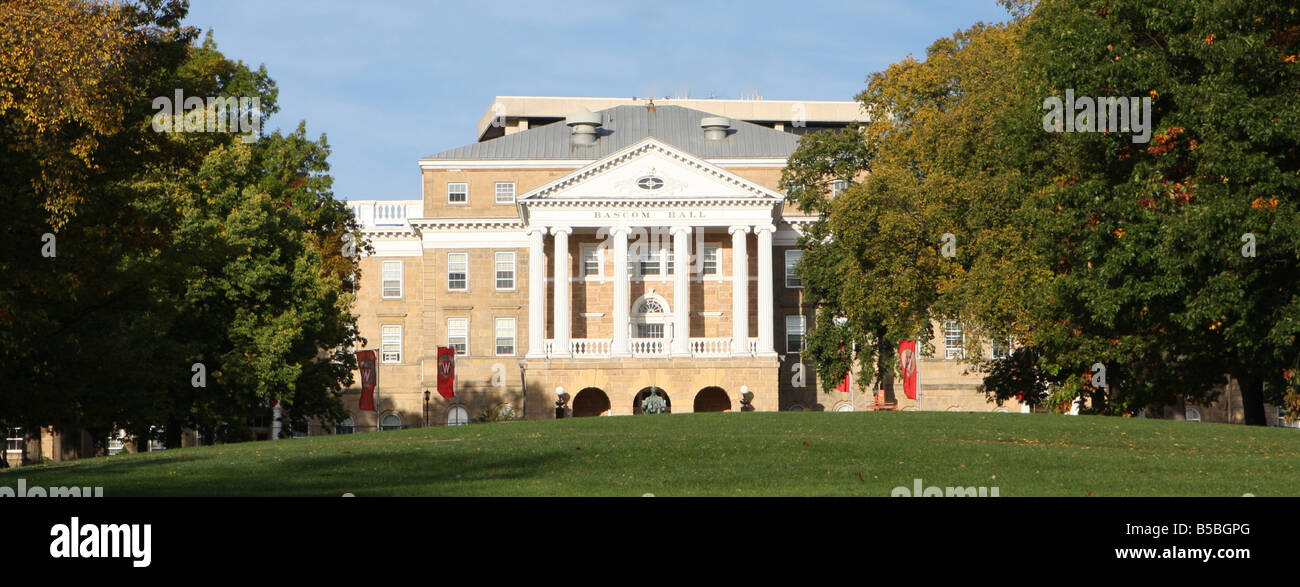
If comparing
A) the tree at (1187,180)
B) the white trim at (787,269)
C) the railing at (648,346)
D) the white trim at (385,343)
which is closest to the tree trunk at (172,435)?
the railing at (648,346)

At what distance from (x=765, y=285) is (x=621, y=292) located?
279 inches

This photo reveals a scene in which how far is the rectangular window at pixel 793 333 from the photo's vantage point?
77.1m

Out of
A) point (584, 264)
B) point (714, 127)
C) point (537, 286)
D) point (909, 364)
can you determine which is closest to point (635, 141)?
point (714, 127)

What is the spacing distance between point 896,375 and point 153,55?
3737 centimetres

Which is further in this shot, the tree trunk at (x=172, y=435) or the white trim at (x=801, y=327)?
the white trim at (x=801, y=327)

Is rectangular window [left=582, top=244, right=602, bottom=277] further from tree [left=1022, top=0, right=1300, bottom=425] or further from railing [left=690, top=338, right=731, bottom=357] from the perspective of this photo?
tree [left=1022, top=0, right=1300, bottom=425]

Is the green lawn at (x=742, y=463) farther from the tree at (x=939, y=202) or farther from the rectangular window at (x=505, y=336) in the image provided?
the rectangular window at (x=505, y=336)

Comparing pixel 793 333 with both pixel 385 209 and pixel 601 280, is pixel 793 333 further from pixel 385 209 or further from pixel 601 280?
pixel 385 209

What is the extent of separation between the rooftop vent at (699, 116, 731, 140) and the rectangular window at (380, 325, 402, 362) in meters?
20.2

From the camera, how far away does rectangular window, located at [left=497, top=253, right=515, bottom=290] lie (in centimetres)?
7856

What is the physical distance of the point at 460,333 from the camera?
3086 inches

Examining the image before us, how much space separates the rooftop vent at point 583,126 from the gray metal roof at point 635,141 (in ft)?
1.12
